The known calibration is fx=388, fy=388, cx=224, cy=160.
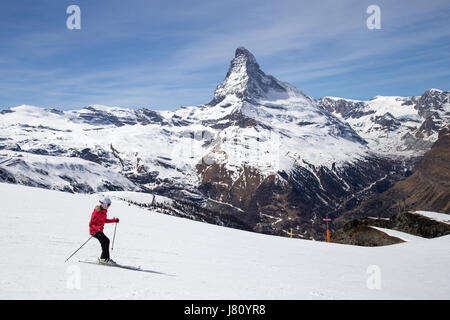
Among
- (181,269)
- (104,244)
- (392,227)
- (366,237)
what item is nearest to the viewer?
(104,244)

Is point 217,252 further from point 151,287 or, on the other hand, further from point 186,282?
point 151,287

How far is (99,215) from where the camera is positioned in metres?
17.1

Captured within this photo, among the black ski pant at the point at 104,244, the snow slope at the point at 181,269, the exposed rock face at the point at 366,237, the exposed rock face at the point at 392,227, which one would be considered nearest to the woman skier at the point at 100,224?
the black ski pant at the point at 104,244

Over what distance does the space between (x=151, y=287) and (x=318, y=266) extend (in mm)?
14018

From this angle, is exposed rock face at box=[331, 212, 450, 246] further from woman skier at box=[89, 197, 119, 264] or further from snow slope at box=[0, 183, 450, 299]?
woman skier at box=[89, 197, 119, 264]

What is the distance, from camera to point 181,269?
1825 cm

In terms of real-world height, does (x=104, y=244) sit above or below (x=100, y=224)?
below

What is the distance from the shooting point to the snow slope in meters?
12.9

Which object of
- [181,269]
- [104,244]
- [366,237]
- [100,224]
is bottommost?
[366,237]

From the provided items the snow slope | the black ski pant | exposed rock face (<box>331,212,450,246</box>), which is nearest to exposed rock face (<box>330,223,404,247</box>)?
exposed rock face (<box>331,212,450,246</box>)

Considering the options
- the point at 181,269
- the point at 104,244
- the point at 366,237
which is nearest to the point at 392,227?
the point at 366,237

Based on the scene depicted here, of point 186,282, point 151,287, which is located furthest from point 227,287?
point 151,287

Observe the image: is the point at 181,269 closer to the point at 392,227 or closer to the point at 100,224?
the point at 100,224

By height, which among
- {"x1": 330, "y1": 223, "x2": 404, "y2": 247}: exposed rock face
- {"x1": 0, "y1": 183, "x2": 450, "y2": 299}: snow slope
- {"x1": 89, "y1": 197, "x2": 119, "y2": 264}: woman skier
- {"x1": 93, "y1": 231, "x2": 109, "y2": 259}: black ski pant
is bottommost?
{"x1": 330, "y1": 223, "x2": 404, "y2": 247}: exposed rock face
